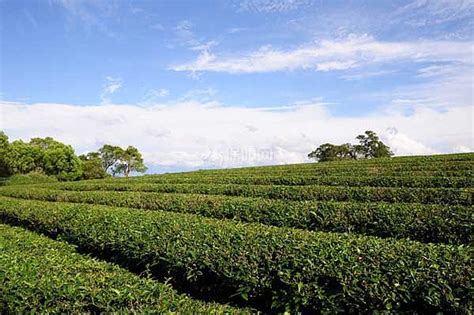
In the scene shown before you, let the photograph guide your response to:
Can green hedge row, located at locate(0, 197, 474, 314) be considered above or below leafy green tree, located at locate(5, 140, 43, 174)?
below

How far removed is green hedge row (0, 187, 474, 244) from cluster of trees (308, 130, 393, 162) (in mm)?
38723

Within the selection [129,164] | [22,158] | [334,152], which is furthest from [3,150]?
[334,152]

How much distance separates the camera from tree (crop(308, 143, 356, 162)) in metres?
49.2

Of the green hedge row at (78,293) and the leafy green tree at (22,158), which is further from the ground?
the leafy green tree at (22,158)

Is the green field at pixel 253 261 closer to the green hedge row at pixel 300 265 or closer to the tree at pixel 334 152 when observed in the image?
the green hedge row at pixel 300 265

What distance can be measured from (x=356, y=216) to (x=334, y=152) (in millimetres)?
42155

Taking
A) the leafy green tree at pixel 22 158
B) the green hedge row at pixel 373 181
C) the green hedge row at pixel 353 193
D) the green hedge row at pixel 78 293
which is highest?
the leafy green tree at pixel 22 158

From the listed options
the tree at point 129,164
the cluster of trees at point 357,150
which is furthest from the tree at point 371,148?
the tree at point 129,164

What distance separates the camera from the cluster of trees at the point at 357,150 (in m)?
47.8

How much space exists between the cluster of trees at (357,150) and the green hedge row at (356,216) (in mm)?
38723

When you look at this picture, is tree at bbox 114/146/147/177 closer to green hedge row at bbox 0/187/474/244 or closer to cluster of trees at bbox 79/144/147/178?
cluster of trees at bbox 79/144/147/178

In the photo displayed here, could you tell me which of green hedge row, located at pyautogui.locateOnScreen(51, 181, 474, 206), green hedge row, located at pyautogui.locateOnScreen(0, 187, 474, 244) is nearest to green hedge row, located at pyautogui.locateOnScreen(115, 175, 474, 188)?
green hedge row, located at pyautogui.locateOnScreen(51, 181, 474, 206)

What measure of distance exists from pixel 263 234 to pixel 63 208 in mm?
7357

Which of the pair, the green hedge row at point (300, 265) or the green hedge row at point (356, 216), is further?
the green hedge row at point (356, 216)
